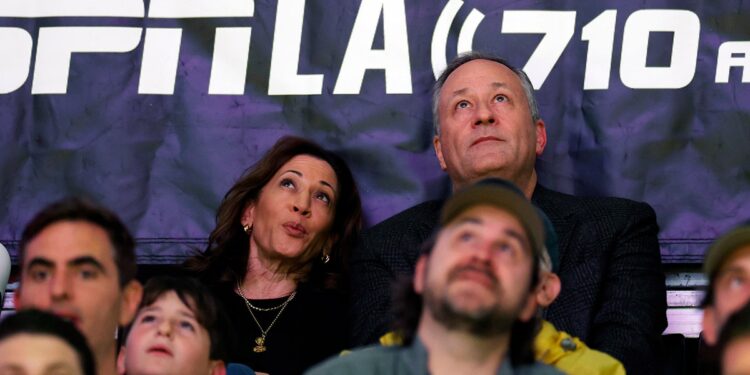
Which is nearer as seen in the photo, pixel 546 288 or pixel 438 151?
pixel 546 288

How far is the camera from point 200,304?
12.7 feet

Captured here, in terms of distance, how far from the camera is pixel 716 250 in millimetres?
3463

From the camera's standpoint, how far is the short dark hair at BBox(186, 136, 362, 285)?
16.1ft

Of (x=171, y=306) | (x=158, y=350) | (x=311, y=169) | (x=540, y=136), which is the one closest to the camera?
(x=158, y=350)

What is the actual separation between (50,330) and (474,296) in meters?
0.88

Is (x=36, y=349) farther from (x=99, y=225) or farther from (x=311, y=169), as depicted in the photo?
(x=311, y=169)

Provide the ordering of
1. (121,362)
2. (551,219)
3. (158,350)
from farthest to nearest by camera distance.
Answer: (551,219), (121,362), (158,350)

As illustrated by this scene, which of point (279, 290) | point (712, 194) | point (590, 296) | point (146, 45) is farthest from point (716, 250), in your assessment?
point (146, 45)

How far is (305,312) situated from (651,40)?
54.5 inches

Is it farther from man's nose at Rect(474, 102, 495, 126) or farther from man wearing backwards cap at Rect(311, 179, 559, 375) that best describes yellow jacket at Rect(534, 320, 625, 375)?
man's nose at Rect(474, 102, 495, 126)

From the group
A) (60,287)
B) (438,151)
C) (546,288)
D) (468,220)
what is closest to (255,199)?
(438,151)

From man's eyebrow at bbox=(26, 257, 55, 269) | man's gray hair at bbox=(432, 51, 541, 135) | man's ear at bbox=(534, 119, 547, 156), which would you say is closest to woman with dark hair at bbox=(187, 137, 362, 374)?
man's gray hair at bbox=(432, 51, 541, 135)

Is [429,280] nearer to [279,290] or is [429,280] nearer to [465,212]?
[465,212]

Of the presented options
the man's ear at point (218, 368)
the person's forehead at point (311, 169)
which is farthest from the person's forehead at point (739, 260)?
the person's forehead at point (311, 169)
